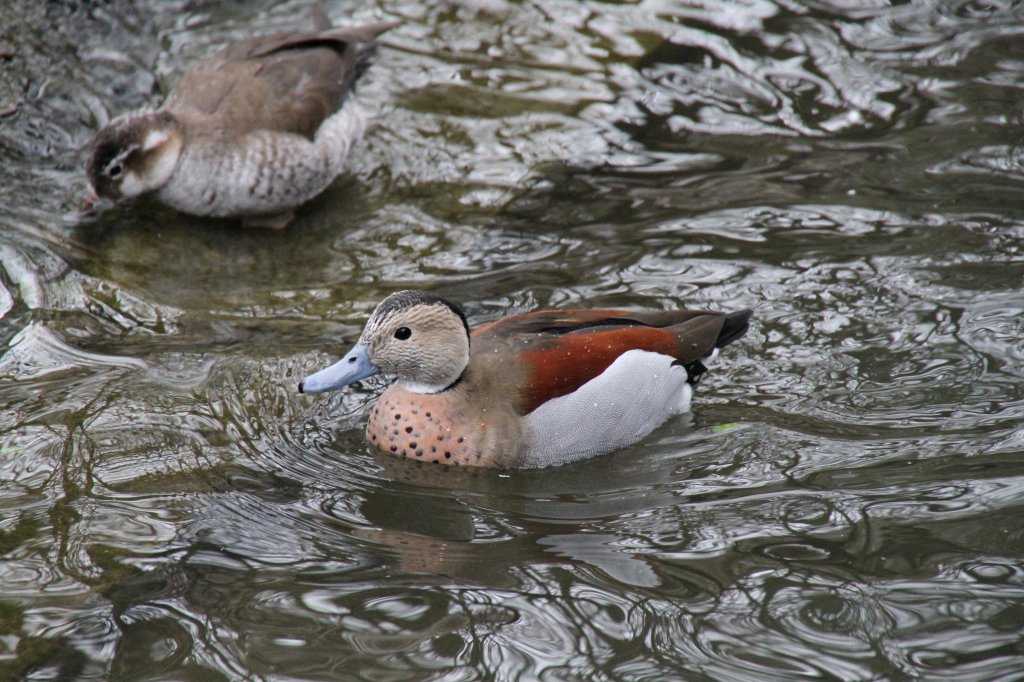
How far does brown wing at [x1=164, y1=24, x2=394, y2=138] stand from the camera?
7898 mm

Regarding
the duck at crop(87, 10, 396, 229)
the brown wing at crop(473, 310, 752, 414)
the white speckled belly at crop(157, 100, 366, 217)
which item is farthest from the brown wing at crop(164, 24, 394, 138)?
the brown wing at crop(473, 310, 752, 414)

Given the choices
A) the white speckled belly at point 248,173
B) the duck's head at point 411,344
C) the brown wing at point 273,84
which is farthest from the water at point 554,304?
the brown wing at point 273,84

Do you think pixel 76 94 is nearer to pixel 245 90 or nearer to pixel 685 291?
pixel 245 90

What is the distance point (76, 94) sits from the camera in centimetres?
886

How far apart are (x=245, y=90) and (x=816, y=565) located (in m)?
5.30

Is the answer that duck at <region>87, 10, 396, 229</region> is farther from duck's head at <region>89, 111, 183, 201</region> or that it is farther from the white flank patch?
the white flank patch

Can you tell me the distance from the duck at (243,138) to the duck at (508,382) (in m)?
2.39

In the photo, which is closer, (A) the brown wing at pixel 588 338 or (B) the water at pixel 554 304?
(B) the water at pixel 554 304

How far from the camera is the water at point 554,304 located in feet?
15.1

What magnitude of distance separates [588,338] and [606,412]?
41 centimetres

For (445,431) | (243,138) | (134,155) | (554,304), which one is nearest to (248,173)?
(243,138)

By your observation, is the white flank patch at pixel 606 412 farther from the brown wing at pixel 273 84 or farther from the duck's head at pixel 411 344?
the brown wing at pixel 273 84

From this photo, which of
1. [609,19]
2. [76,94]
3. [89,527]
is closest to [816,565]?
[89,527]

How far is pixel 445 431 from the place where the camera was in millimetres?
5867
